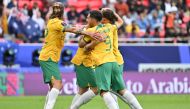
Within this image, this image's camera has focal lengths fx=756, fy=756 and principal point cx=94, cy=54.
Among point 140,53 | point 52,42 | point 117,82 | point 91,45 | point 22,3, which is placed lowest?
point 140,53

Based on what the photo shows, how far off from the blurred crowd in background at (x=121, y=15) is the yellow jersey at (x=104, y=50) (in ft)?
38.1

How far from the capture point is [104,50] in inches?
572

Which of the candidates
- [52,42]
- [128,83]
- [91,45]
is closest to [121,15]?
[128,83]

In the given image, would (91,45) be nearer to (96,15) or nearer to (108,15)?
(96,15)

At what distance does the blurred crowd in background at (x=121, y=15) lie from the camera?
26.9 m

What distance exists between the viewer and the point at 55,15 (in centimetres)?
1553

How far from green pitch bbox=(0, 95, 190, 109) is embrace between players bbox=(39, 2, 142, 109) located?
262cm

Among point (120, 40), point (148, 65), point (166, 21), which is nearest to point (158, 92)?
point (148, 65)

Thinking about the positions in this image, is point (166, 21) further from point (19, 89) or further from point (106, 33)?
point (106, 33)

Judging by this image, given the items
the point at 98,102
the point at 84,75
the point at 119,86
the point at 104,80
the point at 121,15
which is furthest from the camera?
the point at 121,15

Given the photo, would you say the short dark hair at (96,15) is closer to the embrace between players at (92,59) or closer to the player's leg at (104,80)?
the embrace between players at (92,59)

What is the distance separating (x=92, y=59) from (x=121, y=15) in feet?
45.7

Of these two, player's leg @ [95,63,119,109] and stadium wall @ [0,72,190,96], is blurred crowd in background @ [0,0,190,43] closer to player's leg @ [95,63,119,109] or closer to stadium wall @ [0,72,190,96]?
stadium wall @ [0,72,190,96]

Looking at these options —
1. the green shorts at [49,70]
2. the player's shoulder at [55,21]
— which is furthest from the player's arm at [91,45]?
the green shorts at [49,70]
